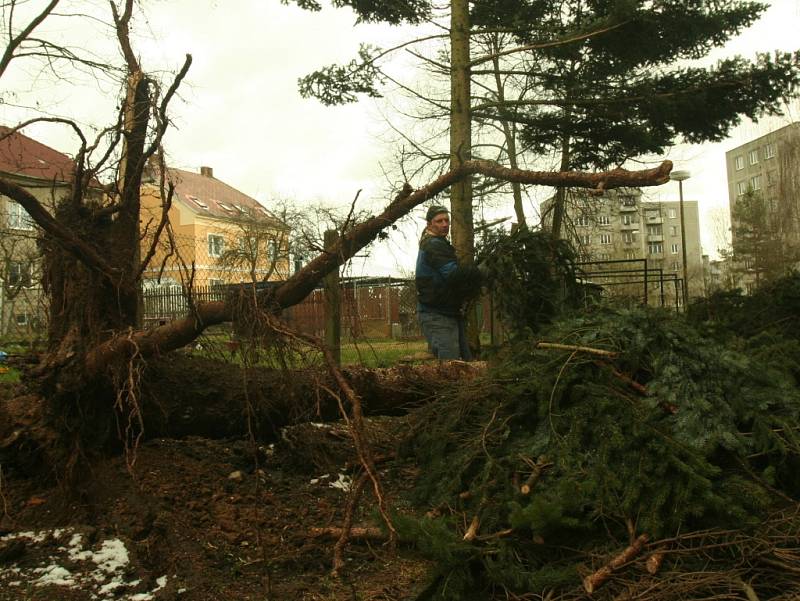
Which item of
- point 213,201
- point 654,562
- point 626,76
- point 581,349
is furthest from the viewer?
point 213,201

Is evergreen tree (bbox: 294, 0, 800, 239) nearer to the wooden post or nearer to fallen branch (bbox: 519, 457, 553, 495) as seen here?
the wooden post

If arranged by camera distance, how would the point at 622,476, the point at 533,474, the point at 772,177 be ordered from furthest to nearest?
the point at 772,177 → the point at 533,474 → the point at 622,476

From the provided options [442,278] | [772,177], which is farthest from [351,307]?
[772,177]

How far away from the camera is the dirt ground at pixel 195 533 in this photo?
2953 mm

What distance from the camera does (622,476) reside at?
297 cm

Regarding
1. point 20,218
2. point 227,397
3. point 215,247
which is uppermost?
point 215,247

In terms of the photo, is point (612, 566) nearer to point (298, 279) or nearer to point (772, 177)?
point (298, 279)

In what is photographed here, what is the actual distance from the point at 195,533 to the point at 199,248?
25.0 feet

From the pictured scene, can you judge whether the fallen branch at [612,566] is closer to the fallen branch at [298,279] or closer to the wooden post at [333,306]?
the wooden post at [333,306]

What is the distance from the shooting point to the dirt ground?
2953mm

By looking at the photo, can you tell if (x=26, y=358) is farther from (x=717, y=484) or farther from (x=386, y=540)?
(x=717, y=484)

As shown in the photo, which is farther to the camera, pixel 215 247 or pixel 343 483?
pixel 215 247

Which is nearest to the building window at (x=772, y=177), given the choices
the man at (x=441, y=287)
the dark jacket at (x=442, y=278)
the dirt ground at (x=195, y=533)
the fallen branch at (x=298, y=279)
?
the man at (x=441, y=287)

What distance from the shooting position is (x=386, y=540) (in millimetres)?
3291
